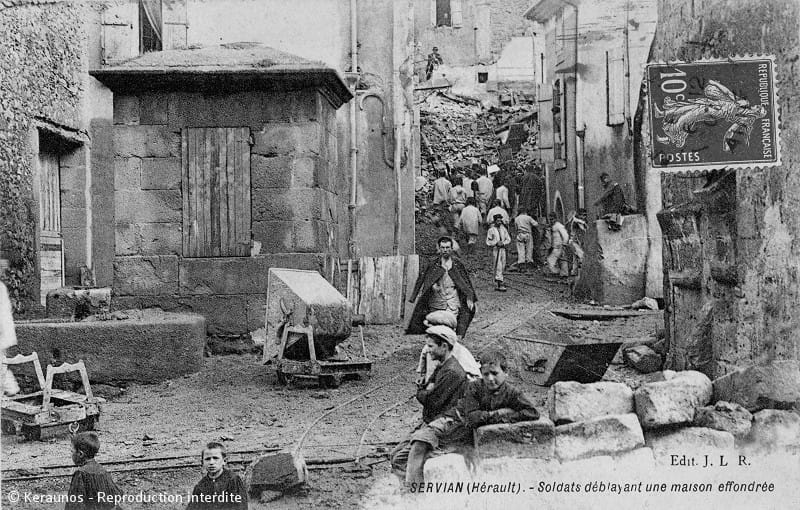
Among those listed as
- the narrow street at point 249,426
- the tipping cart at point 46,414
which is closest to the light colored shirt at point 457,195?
the narrow street at point 249,426

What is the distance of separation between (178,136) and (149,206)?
0.90 metres

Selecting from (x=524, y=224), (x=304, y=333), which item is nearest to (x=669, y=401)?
(x=304, y=333)

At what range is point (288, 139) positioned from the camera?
1005 cm

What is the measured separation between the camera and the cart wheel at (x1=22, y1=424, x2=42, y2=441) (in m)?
6.63

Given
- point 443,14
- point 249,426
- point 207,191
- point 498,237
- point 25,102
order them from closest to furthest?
point 249,426 < point 207,191 < point 25,102 < point 498,237 < point 443,14

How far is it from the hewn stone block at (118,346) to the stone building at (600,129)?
24.6 feet

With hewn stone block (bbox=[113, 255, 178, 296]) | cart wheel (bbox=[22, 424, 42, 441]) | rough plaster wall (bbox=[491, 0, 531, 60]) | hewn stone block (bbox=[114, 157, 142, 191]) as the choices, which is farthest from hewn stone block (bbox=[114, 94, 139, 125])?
rough plaster wall (bbox=[491, 0, 531, 60])

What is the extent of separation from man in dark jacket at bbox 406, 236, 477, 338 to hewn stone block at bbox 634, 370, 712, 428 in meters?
4.30

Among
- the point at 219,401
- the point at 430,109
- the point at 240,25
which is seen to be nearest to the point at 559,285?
the point at 240,25

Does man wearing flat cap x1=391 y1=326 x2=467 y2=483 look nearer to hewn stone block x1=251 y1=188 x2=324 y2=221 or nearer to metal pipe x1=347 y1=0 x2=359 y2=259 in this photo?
hewn stone block x1=251 y1=188 x2=324 y2=221

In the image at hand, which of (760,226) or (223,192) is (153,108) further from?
(760,226)

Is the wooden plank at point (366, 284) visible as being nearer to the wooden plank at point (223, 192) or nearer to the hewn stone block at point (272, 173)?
the hewn stone block at point (272, 173)

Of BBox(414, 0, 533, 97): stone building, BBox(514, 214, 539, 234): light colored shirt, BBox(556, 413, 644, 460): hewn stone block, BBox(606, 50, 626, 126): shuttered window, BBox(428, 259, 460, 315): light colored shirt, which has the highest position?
BBox(414, 0, 533, 97): stone building

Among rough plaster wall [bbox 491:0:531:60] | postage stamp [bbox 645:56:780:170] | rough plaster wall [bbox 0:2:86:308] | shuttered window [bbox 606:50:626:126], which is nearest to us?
postage stamp [bbox 645:56:780:170]
